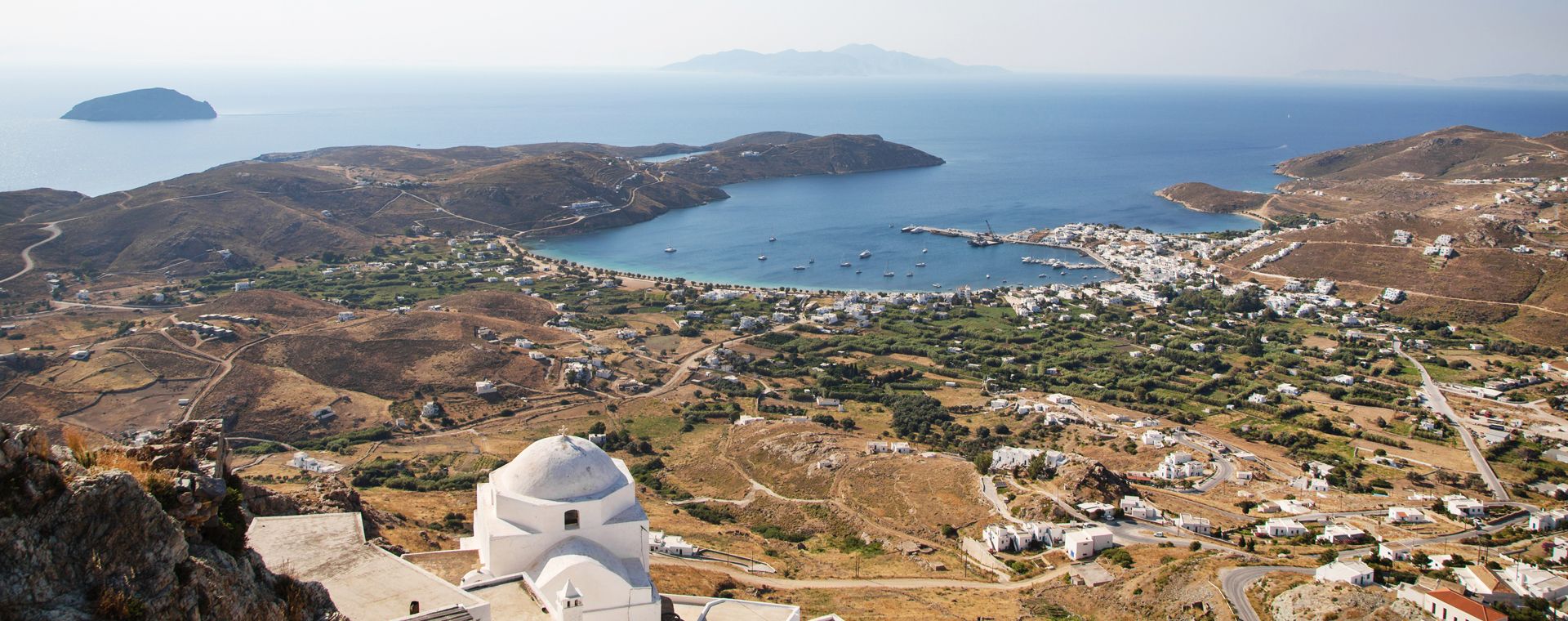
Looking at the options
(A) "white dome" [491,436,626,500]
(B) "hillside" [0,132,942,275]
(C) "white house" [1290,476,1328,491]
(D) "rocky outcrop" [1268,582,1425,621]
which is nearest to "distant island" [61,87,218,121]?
(B) "hillside" [0,132,942,275]

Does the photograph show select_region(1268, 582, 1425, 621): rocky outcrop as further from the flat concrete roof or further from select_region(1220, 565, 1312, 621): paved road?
the flat concrete roof

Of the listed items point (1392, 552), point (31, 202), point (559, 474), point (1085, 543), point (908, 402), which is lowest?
point (908, 402)

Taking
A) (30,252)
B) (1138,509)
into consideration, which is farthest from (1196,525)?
(30,252)

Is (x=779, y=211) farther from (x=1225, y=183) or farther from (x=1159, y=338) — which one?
(x=1225, y=183)

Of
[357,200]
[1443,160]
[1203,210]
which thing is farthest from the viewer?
[1443,160]

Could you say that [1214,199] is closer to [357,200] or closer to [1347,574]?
[357,200]
